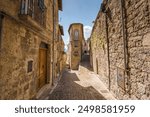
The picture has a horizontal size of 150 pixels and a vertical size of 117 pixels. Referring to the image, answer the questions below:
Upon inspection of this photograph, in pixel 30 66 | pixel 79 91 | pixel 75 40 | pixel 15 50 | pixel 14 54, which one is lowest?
pixel 79 91

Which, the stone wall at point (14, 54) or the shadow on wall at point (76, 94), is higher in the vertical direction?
the stone wall at point (14, 54)

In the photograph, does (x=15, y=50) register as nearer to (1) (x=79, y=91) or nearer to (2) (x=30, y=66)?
(2) (x=30, y=66)

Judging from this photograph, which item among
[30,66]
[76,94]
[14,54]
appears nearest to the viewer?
[14,54]

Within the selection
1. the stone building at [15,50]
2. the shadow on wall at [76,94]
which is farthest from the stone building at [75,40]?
the stone building at [15,50]

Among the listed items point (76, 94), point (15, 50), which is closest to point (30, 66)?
point (15, 50)

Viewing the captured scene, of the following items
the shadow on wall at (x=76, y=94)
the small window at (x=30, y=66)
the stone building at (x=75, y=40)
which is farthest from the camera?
the stone building at (x=75, y=40)

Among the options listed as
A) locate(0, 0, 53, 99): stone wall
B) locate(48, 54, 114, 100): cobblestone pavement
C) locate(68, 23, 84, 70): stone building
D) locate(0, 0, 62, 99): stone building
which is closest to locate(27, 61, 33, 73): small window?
locate(0, 0, 62, 99): stone building

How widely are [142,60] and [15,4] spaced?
12.4 feet

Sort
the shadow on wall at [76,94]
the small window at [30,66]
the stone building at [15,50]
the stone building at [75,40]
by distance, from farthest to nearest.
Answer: the stone building at [75,40]
the shadow on wall at [76,94]
the small window at [30,66]
the stone building at [15,50]

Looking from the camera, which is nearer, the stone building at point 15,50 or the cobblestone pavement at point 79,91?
the stone building at point 15,50

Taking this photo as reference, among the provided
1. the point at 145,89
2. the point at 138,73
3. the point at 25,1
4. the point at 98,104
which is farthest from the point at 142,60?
the point at 25,1

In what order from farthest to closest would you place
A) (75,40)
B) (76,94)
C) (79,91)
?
(75,40), (79,91), (76,94)

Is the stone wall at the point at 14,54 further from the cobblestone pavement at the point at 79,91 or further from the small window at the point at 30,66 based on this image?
the cobblestone pavement at the point at 79,91

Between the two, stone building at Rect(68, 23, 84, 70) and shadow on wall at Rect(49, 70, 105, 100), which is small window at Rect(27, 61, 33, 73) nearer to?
shadow on wall at Rect(49, 70, 105, 100)
